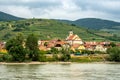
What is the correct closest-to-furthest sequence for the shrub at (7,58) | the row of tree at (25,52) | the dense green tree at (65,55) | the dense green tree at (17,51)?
the dense green tree at (17,51)
the row of tree at (25,52)
the shrub at (7,58)
the dense green tree at (65,55)

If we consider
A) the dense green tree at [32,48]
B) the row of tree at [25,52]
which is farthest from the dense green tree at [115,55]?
the dense green tree at [32,48]

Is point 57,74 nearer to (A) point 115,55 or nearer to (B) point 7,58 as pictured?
(B) point 7,58

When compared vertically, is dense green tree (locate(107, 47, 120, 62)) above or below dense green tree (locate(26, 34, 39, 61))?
below

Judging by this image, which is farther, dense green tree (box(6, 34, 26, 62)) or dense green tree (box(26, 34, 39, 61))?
dense green tree (box(26, 34, 39, 61))

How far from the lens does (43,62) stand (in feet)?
419

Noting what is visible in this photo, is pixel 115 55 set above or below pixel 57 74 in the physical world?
below

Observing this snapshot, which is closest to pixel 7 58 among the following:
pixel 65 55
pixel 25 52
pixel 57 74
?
pixel 25 52

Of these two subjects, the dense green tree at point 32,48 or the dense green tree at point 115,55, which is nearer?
the dense green tree at point 32,48

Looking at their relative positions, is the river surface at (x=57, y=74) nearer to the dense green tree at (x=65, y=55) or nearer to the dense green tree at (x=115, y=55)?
the dense green tree at (x=65, y=55)

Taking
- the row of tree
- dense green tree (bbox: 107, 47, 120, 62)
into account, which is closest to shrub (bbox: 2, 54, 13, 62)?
the row of tree

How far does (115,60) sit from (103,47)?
45661 millimetres

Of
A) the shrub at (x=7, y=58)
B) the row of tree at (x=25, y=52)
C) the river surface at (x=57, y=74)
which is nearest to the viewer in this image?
the river surface at (x=57, y=74)

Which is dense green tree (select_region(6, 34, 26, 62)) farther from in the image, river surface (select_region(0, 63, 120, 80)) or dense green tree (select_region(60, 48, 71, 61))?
river surface (select_region(0, 63, 120, 80))

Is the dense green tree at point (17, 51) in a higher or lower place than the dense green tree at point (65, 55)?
higher
